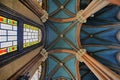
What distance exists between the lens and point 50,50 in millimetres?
14594

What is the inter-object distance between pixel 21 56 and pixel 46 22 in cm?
645

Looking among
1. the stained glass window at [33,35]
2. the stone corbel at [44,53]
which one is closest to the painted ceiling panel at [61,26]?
the stained glass window at [33,35]

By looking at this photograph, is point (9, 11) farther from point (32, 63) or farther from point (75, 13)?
point (75, 13)

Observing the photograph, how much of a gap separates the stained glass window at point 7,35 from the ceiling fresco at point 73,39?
670 cm

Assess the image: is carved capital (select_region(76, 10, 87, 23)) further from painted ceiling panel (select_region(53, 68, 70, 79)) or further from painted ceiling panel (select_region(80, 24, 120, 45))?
painted ceiling panel (select_region(53, 68, 70, 79))

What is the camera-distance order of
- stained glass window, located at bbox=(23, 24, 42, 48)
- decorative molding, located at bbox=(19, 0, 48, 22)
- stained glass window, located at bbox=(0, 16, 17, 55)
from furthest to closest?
stained glass window, located at bbox=(23, 24, 42, 48) < decorative molding, located at bbox=(19, 0, 48, 22) < stained glass window, located at bbox=(0, 16, 17, 55)

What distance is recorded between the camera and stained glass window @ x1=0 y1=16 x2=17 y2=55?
6.69 m

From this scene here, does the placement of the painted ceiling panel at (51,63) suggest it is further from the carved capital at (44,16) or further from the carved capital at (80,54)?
the carved capital at (44,16)

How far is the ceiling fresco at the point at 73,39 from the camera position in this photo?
14086 millimetres

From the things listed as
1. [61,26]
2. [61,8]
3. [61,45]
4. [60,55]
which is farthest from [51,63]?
[61,8]

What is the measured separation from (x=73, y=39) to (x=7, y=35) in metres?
7.95

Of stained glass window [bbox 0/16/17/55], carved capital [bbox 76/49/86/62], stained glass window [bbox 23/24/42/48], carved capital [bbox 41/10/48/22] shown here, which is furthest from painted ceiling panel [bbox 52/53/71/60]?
stained glass window [bbox 0/16/17/55]

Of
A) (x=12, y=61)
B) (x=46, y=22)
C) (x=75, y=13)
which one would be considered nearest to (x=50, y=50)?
(x=46, y=22)

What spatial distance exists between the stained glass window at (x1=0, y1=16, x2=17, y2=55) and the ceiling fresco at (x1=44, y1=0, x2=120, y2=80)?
6.70 m
